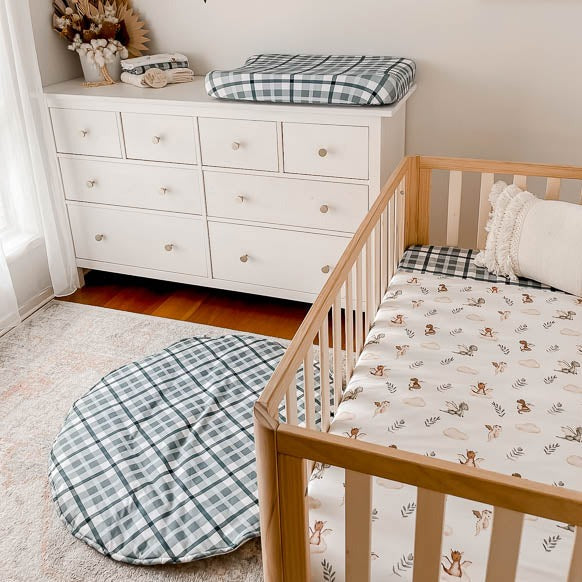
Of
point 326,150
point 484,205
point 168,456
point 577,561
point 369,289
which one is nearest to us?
point 577,561

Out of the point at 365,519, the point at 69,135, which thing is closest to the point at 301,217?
the point at 69,135

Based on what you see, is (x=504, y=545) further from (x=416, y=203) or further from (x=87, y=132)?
(x=87, y=132)

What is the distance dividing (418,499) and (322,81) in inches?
64.6

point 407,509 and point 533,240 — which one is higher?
point 533,240

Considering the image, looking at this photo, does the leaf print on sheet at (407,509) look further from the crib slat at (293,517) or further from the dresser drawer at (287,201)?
the dresser drawer at (287,201)

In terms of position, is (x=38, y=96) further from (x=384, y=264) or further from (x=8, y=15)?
(x=384, y=264)

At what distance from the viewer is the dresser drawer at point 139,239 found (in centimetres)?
290

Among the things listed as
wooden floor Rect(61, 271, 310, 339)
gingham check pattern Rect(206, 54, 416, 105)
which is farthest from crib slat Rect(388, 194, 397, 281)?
wooden floor Rect(61, 271, 310, 339)

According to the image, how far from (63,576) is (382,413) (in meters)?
0.89

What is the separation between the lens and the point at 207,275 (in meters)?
2.93

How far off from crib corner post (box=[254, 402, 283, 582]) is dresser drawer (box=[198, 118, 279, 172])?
1582 mm

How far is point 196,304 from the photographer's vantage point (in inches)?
119

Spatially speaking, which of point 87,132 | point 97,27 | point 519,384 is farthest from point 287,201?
point 519,384

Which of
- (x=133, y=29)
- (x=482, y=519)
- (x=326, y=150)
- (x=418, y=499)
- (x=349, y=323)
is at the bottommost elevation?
(x=482, y=519)
